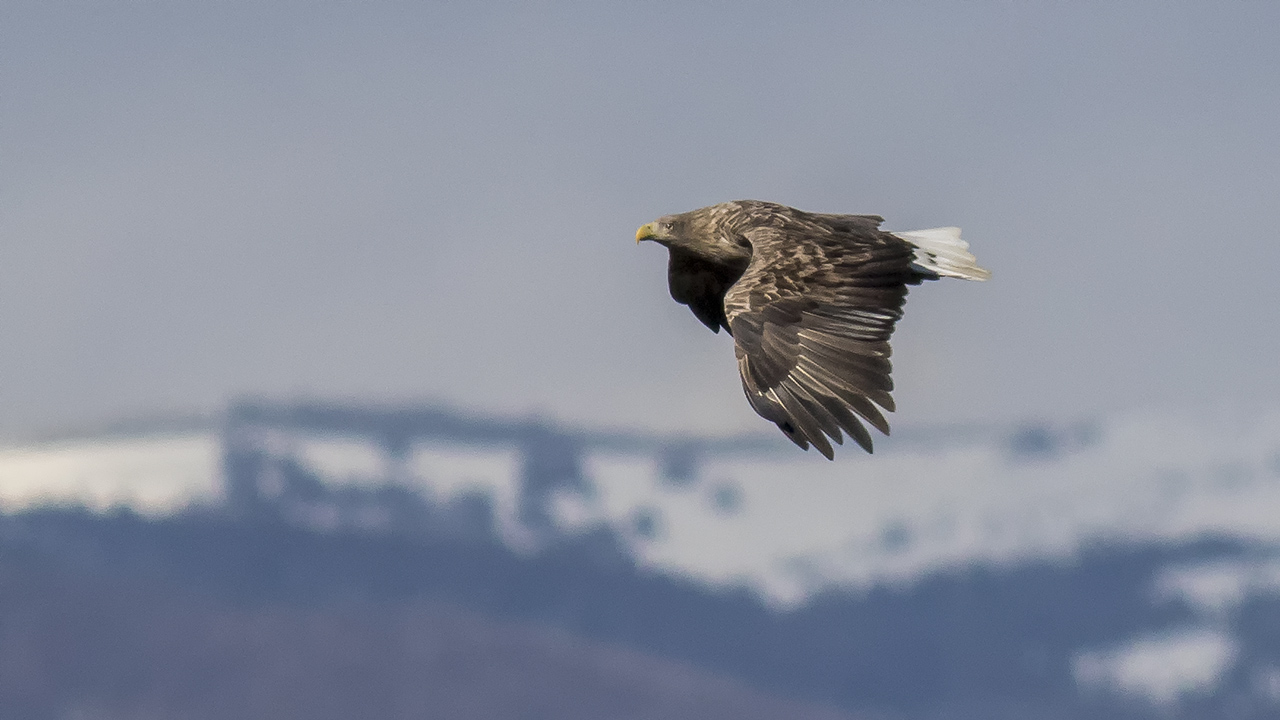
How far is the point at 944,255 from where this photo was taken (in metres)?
16.8

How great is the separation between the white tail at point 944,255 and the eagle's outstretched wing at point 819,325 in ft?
0.92

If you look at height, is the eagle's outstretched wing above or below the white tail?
below

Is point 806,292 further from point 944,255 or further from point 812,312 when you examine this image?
point 944,255

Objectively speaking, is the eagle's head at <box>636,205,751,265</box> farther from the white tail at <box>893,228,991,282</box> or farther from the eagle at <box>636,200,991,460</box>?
the white tail at <box>893,228,991,282</box>

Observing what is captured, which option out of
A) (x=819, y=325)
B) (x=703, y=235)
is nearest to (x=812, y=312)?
(x=819, y=325)

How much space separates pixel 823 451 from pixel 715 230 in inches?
183

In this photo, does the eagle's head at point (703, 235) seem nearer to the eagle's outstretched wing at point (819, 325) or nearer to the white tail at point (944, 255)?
the eagle's outstretched wing at point (819, 325)

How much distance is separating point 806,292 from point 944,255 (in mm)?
2540

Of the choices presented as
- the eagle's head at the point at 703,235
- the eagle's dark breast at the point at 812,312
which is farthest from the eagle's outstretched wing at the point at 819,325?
the eagle's head at the point at 703,235

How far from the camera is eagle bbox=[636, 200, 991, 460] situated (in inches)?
543

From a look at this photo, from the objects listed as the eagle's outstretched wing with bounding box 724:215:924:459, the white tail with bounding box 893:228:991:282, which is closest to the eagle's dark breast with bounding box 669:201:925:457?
the eagle's outstretched wing with bounding box 724:215:924:459

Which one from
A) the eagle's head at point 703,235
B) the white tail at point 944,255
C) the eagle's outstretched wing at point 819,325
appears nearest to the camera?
the eagle's outstretched wing at point 819,325

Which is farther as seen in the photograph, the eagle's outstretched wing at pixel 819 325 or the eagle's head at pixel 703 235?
the eagle's head at pixel 703 235

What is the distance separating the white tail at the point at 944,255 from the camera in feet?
53.7
